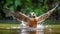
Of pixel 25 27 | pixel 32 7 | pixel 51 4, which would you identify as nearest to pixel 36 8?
pixel 32 7

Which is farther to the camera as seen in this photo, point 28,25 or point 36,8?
point 36,8

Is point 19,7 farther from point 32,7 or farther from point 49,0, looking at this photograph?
point 49,0

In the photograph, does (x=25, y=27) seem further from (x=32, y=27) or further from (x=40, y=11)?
(x=40, y=11)

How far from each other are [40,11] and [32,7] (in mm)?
1195

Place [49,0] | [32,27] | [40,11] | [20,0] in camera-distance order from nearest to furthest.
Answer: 1. [32,27]
2. [40,11]
3. [20,0]
4. [49,0]

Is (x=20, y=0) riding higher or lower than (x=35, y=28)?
higher

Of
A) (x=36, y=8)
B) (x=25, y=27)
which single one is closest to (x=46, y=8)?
(x=36, y=8)

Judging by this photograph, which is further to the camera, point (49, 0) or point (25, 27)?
point (49, 0)

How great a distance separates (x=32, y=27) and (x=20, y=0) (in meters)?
9.90

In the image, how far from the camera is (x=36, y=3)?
20.2 meters

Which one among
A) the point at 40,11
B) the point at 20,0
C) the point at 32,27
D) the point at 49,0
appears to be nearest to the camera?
the point at 32,27

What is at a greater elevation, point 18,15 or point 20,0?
point 20,0

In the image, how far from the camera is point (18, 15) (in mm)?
9844

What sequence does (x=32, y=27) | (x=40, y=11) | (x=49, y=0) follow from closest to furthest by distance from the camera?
(x=32, y=27)
(x=40, y=11)
(x=49, y=0)
